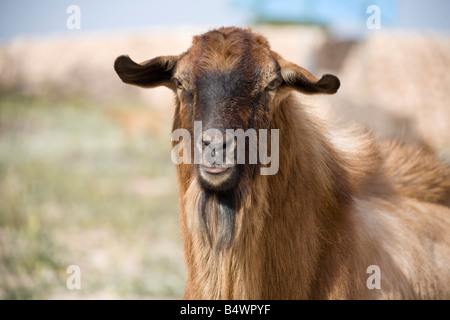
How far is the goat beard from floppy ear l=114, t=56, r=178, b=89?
3.12 feet

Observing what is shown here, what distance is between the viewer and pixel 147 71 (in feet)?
11.5

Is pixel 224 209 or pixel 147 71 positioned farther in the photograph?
pixel 147 71

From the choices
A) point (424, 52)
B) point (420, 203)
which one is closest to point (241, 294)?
point (420, 203)

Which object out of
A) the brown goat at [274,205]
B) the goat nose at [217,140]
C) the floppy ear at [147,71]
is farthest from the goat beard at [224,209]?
the floppy ear at [147,71]

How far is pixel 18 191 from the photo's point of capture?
9.23 metres

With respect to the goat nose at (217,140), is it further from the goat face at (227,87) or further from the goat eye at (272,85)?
the goat eye at (272,85)

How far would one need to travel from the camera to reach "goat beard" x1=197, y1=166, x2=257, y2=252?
10.4ft

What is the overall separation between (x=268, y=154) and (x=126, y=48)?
62.1 feet

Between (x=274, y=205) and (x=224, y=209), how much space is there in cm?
37

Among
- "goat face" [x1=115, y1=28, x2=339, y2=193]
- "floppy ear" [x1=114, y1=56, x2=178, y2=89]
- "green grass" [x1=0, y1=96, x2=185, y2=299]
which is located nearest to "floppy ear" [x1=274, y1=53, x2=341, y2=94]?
"goat face" [x1=115, y1=28, x2=339, y2=193]

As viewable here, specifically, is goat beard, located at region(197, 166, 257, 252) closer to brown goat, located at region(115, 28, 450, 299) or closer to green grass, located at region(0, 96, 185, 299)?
brown goat, located at region(115, 28, 450, 299)

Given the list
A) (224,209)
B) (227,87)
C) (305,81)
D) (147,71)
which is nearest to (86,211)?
(147,71)

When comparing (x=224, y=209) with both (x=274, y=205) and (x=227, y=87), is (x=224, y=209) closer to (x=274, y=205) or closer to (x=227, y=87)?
(x=274, y=205)
